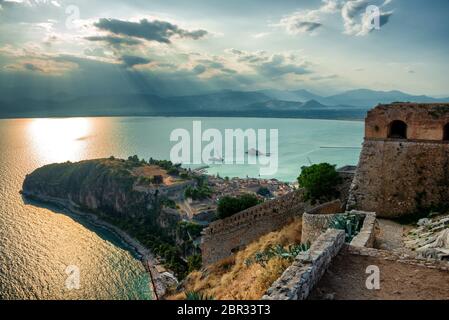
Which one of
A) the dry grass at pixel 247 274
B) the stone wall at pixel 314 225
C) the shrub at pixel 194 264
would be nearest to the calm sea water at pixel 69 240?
the shrub at pixel 194 264

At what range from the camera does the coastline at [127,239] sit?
3632 centimetres

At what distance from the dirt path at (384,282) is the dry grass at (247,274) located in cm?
113

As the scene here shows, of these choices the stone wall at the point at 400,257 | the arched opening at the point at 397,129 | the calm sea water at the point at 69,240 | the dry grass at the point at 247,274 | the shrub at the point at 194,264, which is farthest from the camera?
the calm sea water at the point at 69,240

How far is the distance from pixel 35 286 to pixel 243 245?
30475mm

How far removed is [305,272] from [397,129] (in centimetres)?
905

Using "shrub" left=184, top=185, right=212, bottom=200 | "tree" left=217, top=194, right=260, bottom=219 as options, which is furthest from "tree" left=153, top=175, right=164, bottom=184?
"tree" left=217, top=194, right=260, bottom=219

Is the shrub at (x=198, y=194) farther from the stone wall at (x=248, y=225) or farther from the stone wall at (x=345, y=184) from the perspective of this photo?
the stone wall at (x=345, y=184)

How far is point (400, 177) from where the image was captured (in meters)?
11.2

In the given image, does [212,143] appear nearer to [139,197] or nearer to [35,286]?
[139,197]

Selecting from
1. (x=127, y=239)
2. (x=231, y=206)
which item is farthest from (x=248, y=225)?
(x=127, y=239)

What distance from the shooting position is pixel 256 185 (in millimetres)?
59094

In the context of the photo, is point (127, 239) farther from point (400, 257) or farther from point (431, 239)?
point (400, 257)

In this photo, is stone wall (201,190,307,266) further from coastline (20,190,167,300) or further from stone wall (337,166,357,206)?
coastline (20,190,167,300)
